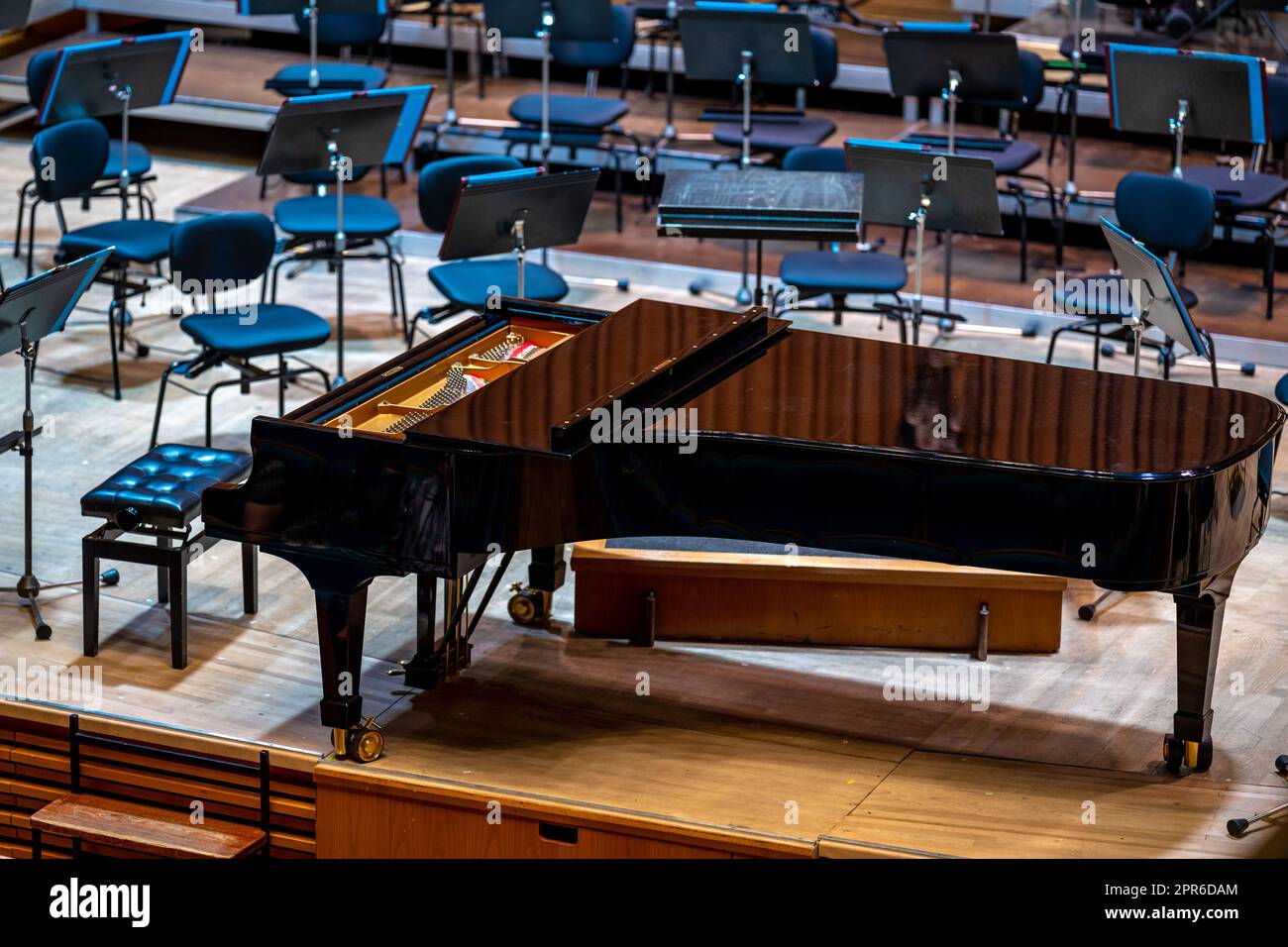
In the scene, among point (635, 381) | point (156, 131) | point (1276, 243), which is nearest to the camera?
point (635, 381)

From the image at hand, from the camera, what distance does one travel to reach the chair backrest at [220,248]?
7.12 meters

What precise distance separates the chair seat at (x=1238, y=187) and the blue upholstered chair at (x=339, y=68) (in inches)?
151

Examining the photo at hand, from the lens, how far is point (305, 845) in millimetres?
5223

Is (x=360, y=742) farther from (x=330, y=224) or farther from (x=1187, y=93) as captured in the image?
(x=1187, y=93)

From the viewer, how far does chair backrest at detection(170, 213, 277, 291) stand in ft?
23.4

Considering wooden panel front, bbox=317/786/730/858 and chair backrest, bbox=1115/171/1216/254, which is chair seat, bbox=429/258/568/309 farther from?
wooden panel front, bbox=317/786/730/858

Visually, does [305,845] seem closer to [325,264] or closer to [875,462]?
[875,462]

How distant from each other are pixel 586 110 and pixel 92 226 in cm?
231

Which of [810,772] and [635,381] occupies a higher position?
[635,381]

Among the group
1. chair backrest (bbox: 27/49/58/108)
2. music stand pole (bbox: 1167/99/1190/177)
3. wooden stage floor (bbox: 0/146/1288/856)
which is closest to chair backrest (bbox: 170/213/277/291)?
wooden stage floor (bbox: 0/146/1288/856)

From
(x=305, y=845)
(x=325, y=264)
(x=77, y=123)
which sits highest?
(x=77, y=123)
